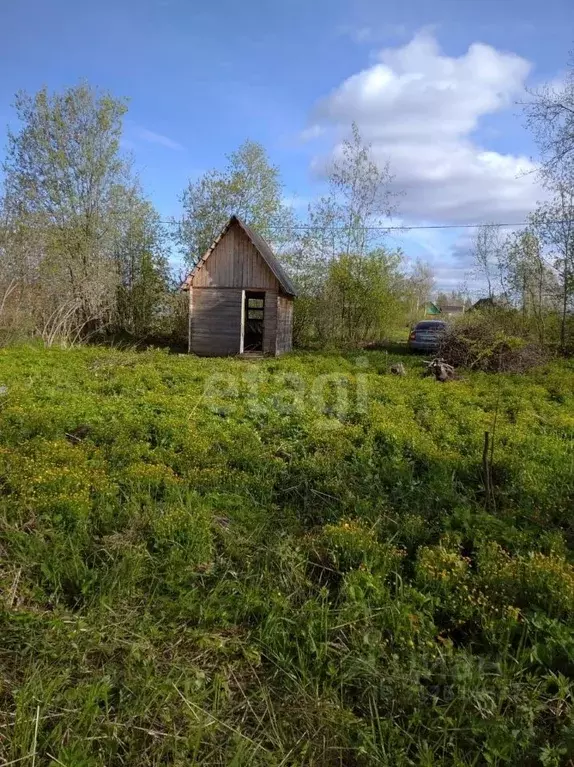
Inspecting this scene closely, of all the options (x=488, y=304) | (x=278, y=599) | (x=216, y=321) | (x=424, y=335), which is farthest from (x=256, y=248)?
(x=278, y=599)

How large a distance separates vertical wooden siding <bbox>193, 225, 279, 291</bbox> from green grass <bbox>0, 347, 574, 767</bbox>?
13063mm

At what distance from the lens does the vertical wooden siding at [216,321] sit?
19141mm

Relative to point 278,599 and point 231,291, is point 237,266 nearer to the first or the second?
point 231,291

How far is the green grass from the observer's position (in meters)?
2.34

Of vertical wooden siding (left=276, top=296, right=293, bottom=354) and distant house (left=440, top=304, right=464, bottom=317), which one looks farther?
distant house (left=440, top=304, right=464, bottom=317)

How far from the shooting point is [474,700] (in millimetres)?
2475

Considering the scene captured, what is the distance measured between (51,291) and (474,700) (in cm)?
1983

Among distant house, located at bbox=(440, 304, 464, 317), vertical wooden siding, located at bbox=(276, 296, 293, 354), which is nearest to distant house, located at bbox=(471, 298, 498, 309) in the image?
distant house, located at bbox=(440, 304, 464, 317)

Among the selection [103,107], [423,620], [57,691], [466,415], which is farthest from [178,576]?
[103,107]

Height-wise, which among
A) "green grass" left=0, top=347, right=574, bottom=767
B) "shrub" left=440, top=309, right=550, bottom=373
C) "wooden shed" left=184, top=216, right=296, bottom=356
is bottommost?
"green grass" left=0, top=347, right=574, bottom=767

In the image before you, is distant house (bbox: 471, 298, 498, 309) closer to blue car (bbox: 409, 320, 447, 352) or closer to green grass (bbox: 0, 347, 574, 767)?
blue car (bbox: 409, 320, 447, 352)

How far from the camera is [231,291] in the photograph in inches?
751

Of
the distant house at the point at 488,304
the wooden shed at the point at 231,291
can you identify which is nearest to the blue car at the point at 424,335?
the distant house at the point at 488,304

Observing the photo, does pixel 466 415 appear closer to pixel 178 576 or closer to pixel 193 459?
pixel 193 459
